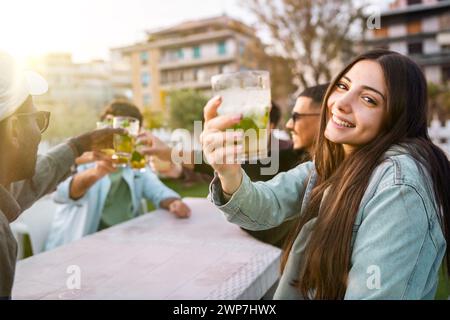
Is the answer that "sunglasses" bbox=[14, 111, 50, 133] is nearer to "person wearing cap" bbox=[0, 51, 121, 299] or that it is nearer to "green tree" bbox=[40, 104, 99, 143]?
"person wearing cap" bbox=[0, 51, 121, 299]

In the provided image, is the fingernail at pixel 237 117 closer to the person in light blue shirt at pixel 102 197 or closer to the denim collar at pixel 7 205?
the denim collar at pixel 7 205

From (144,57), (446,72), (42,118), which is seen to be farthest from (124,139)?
(144,57)

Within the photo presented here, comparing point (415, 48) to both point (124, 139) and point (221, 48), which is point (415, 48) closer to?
point (221, 48)

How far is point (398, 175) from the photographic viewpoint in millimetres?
1058

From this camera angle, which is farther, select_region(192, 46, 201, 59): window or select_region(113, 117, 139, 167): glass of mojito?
select_region(192, 46, 201, 59): window

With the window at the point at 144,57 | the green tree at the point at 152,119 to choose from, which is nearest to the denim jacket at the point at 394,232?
the green tree at the point at 152,119

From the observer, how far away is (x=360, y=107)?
1187mm

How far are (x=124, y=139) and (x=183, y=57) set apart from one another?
4185 cm

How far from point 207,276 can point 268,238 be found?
0.56m

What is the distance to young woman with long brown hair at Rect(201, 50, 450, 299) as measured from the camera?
100cm

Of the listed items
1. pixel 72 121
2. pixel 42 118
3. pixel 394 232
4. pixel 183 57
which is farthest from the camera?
pixel 183 57

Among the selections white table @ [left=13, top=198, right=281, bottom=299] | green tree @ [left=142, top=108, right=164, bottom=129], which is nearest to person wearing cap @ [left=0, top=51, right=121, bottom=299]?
white table @ [left=13, top=198, right=281, bottom=299]

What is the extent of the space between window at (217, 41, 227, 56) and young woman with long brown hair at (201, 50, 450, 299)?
132 ft
